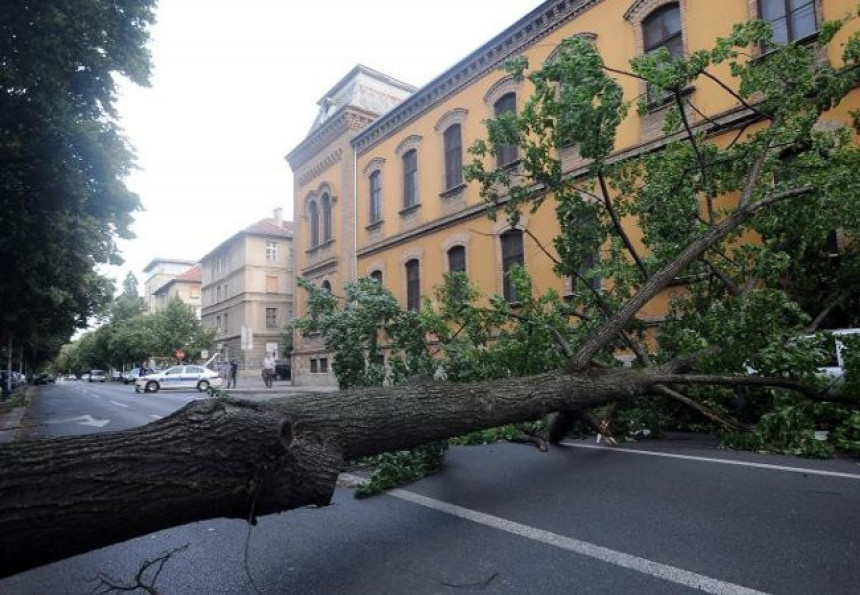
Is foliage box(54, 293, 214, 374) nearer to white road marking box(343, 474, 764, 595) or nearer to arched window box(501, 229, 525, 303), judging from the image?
arched window box(501, 229, 525, 303)

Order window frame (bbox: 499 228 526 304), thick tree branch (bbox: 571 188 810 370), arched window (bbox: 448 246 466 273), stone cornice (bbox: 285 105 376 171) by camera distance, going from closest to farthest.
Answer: thick tree branch (bbox: 571 188 810 370) < window frame (bbox: 499 228 526 304) < arched window (bbox: 448 246 466 273) < stone cornice (bbox: 285 105 376 171)

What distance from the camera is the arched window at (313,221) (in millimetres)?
27578

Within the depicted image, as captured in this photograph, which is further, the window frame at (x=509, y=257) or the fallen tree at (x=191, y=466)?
the window frame at (x=509, y=257)

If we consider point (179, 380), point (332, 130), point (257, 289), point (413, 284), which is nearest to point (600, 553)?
point (413, 284)

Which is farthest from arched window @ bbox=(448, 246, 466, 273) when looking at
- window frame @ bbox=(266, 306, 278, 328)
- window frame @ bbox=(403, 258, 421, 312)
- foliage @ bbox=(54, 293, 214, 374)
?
foliage @ bbox=(54, 293, 214, 374)

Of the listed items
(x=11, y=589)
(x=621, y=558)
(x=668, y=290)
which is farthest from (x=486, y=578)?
(x=668, y=290)

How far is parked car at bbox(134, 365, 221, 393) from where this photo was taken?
29.8 metres

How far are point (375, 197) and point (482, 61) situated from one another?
768cm

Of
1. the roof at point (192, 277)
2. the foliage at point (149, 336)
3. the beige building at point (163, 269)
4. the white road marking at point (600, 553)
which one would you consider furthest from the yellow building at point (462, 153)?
the beige building at point (163, 269)

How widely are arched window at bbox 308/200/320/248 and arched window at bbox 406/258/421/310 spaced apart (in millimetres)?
Result: 8097

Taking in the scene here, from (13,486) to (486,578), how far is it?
2.33 meters

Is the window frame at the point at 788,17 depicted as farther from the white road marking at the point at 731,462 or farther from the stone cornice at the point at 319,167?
the stone cornice at the point at 319,167

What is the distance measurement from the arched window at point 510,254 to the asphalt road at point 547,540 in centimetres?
1109

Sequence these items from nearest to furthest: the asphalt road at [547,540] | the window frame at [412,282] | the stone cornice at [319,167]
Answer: the asphalt road at [547,540]
the window frame at [412,282]
the stone cornice at [319,167]
